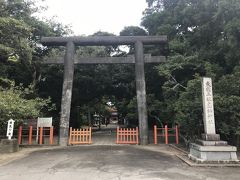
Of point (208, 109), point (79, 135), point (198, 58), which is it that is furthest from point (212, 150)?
point (79, 135)

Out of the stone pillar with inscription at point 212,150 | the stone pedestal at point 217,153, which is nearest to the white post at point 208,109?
the stone pillar with inscription at point 212,150

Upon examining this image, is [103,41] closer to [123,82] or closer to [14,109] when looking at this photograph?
[14,109]

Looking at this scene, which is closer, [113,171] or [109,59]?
[113,171]

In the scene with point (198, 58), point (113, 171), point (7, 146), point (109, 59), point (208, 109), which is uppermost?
point (109, 59)

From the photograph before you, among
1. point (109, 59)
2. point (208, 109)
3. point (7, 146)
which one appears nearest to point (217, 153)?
point (208, 109)

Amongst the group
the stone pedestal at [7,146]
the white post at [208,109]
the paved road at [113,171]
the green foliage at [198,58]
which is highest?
the green foliage at [198,58]

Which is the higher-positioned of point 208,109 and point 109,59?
point 109,59

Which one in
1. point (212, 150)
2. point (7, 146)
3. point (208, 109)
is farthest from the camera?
point (7, 146)

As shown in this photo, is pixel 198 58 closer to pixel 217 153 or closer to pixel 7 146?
pixel 217 153

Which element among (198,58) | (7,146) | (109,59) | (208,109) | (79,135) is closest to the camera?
(208,109)

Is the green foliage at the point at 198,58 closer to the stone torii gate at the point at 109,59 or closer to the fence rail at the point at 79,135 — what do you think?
the stone torii gate at the point at 109,59

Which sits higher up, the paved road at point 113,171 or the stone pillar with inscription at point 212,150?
the stone pillar with inscription at point 212,150

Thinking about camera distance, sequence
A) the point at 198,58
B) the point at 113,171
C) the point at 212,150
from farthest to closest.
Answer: the point at 198,58
the point at 212,150
the point at 113,171

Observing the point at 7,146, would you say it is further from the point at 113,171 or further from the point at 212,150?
the point at 212,150
